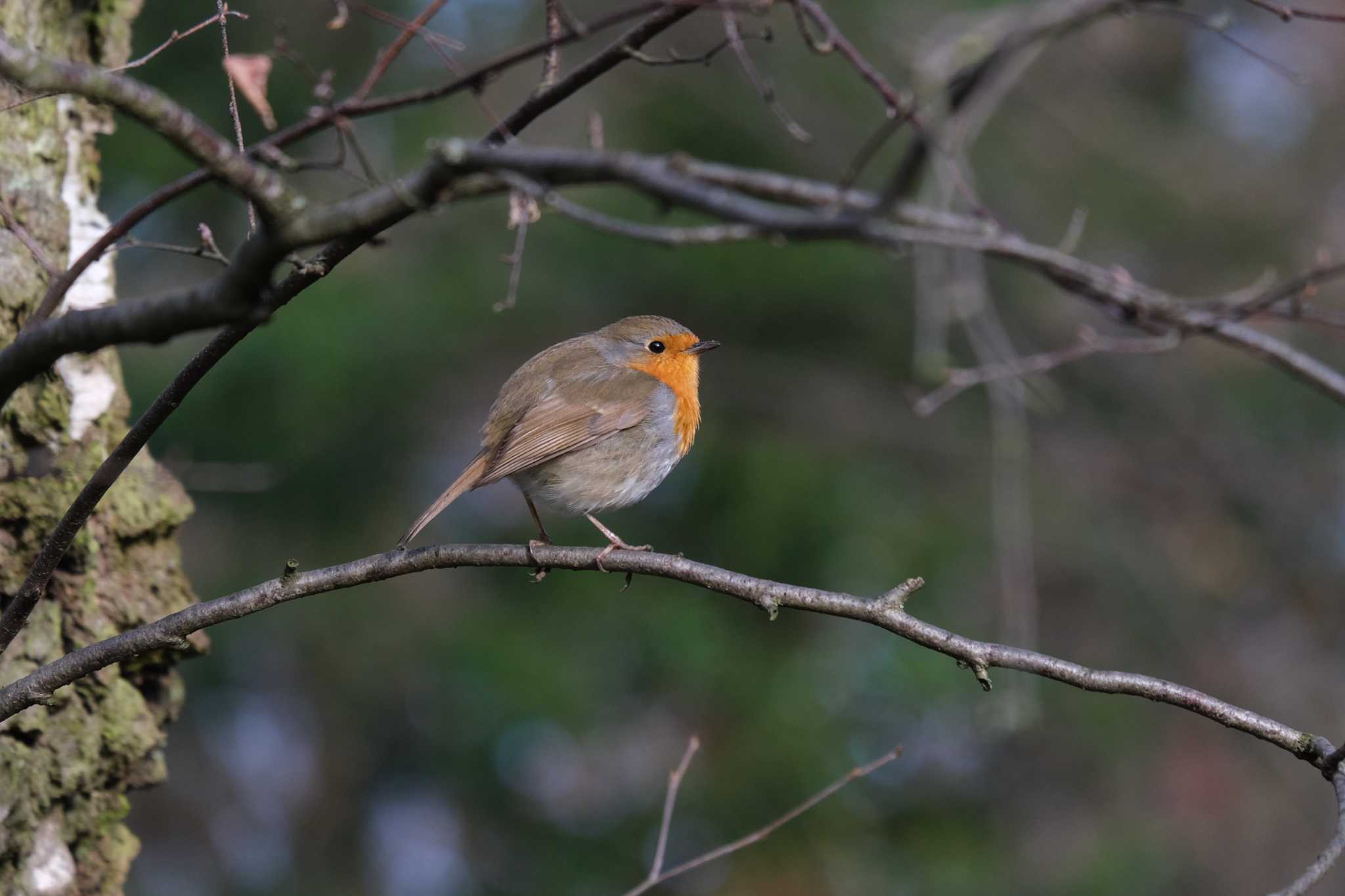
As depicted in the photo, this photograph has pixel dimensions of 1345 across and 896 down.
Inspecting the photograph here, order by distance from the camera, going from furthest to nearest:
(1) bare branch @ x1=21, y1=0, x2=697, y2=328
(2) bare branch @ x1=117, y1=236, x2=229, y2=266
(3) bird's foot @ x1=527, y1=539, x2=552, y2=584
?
(3) bird's foot @ x1=527, y1=539, x2=552, y2=584 < (2) bare branch @ x1=117, y1=236, x2=229, y2=266 < (1) bare branch @ x1=21, y1=0, x2=697, y2=328

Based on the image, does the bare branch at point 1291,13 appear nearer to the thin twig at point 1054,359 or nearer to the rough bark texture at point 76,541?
the thin twig at point 1054,359

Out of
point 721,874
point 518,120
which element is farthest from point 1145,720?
point 518,120

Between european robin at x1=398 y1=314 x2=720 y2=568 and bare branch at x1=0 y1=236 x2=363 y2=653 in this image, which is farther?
european robin at x1=398 y1=314 x2=720 y2=568

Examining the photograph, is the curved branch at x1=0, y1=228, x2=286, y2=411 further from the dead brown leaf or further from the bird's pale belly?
the bird's pale belly

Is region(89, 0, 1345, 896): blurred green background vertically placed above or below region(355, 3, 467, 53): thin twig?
above

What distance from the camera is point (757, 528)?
6914 millimetres

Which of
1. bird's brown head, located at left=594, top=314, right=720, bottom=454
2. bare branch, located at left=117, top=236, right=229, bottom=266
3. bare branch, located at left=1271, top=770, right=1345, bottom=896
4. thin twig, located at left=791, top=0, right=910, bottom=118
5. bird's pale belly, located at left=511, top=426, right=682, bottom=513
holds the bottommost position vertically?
bare branch, located at left=1271, top=770, right=1345, bottom=896

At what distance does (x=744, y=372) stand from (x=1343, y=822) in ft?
19.3

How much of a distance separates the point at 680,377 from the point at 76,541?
2090 millimetres

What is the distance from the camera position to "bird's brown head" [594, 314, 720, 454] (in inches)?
175

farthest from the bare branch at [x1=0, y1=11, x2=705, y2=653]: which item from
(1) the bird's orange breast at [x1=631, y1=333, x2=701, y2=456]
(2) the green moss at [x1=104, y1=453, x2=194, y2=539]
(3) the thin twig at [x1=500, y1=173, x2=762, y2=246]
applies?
(1) the bird's orange breast at [x1=631, y1=333, x2=701, y2=456]

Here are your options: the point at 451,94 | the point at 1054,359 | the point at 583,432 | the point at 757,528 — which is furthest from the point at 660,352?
the point at 757,528

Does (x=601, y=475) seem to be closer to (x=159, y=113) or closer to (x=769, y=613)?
(x=769, y=613)

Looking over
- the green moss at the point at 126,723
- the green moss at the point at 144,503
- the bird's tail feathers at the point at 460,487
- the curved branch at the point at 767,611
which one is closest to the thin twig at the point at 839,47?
the curved branch at the point at 767,611
